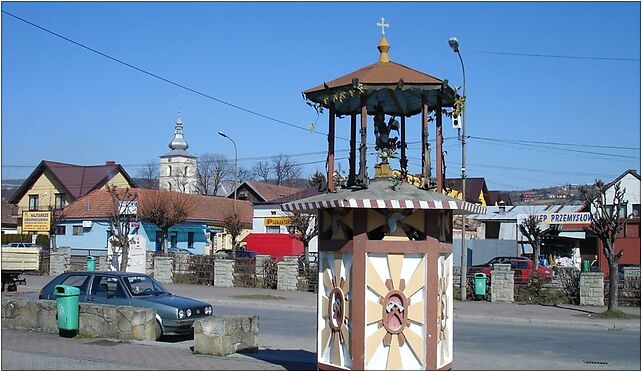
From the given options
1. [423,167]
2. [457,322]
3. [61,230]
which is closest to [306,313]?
[457,322]

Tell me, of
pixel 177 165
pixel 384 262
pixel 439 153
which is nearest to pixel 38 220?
pixel 439 153

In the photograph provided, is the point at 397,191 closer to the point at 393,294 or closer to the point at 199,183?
the point at 393,294

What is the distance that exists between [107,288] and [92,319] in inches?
71.7

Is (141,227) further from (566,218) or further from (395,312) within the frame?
(395,312)

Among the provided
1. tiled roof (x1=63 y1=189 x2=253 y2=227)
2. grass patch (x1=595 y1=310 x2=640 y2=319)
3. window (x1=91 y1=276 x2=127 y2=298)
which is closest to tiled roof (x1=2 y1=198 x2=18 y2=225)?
tiled roof (x1=63 y1=189 x2=253 y2=227)

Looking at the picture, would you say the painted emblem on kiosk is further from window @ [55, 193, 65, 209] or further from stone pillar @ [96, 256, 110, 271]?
window @ [55, 193, 65, 209]

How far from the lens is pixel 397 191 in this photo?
378 inches

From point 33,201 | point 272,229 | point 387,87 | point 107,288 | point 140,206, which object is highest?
point 33,201

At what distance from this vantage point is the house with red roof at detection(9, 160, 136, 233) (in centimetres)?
6900

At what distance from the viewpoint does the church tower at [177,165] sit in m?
123

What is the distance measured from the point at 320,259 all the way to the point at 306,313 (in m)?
14.6

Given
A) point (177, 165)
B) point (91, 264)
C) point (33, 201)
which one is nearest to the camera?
point (91, 264)

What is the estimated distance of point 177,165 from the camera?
12925 centimetres

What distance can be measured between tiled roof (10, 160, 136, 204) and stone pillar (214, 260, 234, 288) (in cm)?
3727
